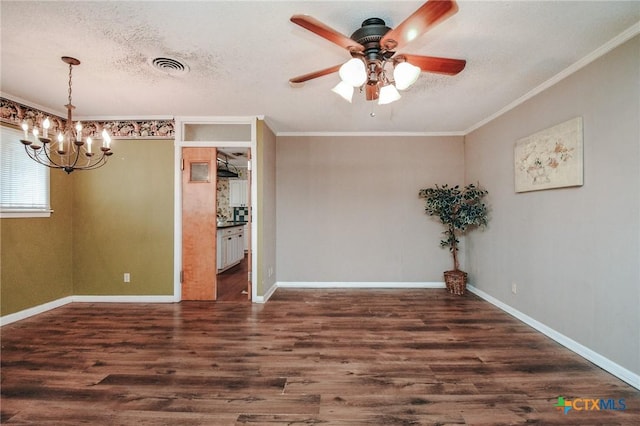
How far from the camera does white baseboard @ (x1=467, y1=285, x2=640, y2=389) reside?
2.08 m

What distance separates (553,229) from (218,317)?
12.2 feet

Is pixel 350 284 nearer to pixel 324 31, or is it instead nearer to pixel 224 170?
pixel 224 170

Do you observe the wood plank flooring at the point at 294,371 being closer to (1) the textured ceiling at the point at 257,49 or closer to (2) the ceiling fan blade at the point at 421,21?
(2) the ceiling fan blade at the point at 421,21

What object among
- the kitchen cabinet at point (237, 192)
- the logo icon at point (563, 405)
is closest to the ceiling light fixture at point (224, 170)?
the kitchen cabinet at point (237, 192)

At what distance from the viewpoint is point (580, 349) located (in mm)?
2494

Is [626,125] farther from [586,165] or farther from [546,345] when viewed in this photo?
[546,345]

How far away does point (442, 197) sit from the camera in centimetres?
432

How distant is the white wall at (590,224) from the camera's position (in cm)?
210

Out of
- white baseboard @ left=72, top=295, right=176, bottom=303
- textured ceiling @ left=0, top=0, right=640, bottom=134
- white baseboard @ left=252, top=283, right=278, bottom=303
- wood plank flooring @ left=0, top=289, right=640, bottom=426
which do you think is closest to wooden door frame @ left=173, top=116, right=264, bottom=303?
white baseboard @ left=252, top=283, right=278, bottom=303

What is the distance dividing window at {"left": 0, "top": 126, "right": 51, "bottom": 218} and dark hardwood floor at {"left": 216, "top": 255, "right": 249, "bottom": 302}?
2442 mm

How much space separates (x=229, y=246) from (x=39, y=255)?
9.99 feet

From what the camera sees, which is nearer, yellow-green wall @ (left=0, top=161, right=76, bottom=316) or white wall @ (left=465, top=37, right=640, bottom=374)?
white wall @ (left=465, top=37, right=640, bottom=374)

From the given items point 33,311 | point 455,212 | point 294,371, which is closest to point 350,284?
point 455,212

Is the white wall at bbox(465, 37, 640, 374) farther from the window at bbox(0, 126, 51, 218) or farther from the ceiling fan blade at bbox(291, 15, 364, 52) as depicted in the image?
the window at bbox(0, 126, 51, 218)
